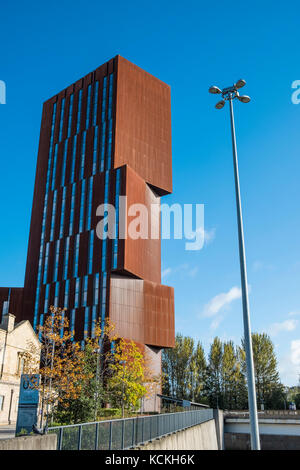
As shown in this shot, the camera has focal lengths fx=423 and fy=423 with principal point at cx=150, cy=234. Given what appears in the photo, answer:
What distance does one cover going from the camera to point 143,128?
75.2m

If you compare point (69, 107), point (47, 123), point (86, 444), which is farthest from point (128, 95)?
point (86, 444)

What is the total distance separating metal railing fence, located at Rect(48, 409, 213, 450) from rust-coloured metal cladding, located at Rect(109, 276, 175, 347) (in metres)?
36.5

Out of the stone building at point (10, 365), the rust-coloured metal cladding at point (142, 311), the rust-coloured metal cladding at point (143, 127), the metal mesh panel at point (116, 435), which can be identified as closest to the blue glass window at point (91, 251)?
the rust-coloured metal cladding at point (142, 311)

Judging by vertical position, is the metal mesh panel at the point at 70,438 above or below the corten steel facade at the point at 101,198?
below

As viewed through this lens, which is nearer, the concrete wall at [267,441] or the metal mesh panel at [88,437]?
the metal mesh panel at [88,437]

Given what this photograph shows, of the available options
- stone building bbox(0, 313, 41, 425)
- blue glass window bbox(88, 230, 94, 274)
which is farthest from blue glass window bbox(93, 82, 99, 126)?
stone building bbox(0, 313, 41, 425)

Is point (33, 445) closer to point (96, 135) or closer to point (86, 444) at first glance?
point (86, 444)

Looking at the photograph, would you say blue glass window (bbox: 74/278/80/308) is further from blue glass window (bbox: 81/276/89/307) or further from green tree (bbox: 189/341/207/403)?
green tree (bbox: 189/341/207/403)

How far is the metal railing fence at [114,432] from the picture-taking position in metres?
12.6

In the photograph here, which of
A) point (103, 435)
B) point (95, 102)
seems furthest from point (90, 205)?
point (103, 435)

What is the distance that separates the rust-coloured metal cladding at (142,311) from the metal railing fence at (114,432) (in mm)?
36452

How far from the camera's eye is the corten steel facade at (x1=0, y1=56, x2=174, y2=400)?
63.1 meters

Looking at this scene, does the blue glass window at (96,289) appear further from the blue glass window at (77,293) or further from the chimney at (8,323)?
the chimney at (8,323)

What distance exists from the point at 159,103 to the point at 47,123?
2288 centimetres
